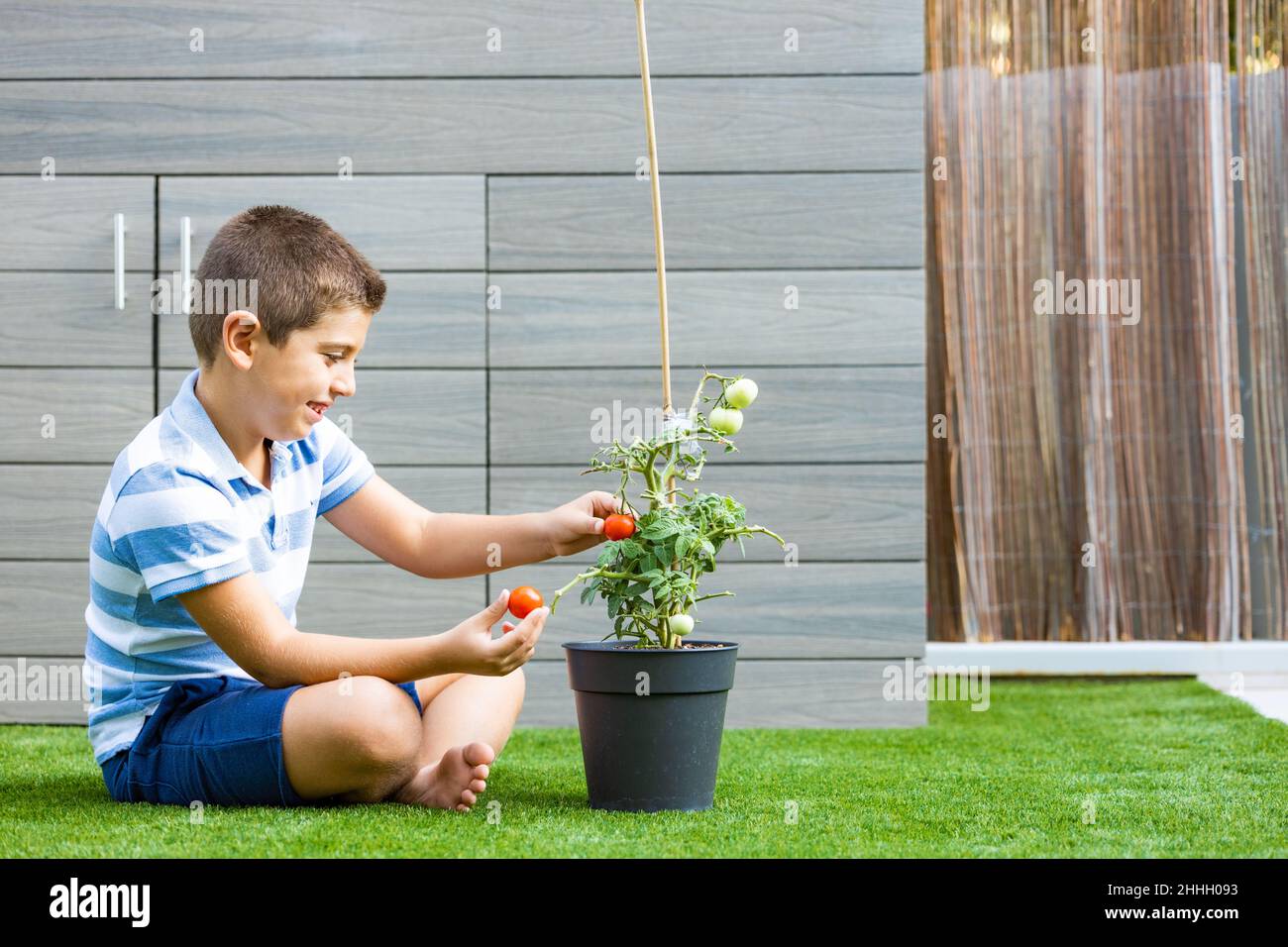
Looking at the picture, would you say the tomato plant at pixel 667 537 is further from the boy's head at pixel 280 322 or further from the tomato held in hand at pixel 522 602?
the boy's head at pixel 280 322

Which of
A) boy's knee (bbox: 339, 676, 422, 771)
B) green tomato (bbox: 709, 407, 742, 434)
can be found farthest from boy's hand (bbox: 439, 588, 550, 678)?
green tomato (bbox: 709, 407, 742, 434)

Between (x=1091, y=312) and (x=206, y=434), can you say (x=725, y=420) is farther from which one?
(x=1091, y=312)

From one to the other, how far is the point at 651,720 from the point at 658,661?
0.08 m

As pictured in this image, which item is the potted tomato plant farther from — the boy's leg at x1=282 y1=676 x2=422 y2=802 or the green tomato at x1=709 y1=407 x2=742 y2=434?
the boy's leg at x1=282 y1=676 x2=422 y2=802

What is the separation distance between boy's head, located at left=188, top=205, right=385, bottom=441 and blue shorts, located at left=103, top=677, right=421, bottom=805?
1.10ft

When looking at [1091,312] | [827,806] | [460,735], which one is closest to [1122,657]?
[1091,312]

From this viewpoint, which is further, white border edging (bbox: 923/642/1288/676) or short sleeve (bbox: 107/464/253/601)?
white border edging (bbox: 923/642/1288/676)

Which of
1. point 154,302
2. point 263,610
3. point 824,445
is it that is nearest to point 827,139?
point 824,445

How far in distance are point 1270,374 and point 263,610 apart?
2.53 m

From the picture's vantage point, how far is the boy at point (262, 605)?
1.48 metres

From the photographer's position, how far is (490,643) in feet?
4.61

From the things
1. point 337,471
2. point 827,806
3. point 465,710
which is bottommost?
point 827,806

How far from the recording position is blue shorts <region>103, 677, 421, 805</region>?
1.52 m

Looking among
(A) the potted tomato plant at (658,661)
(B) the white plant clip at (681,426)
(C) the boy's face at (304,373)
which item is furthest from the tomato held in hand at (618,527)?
(C) the boy's face at (304,373)
